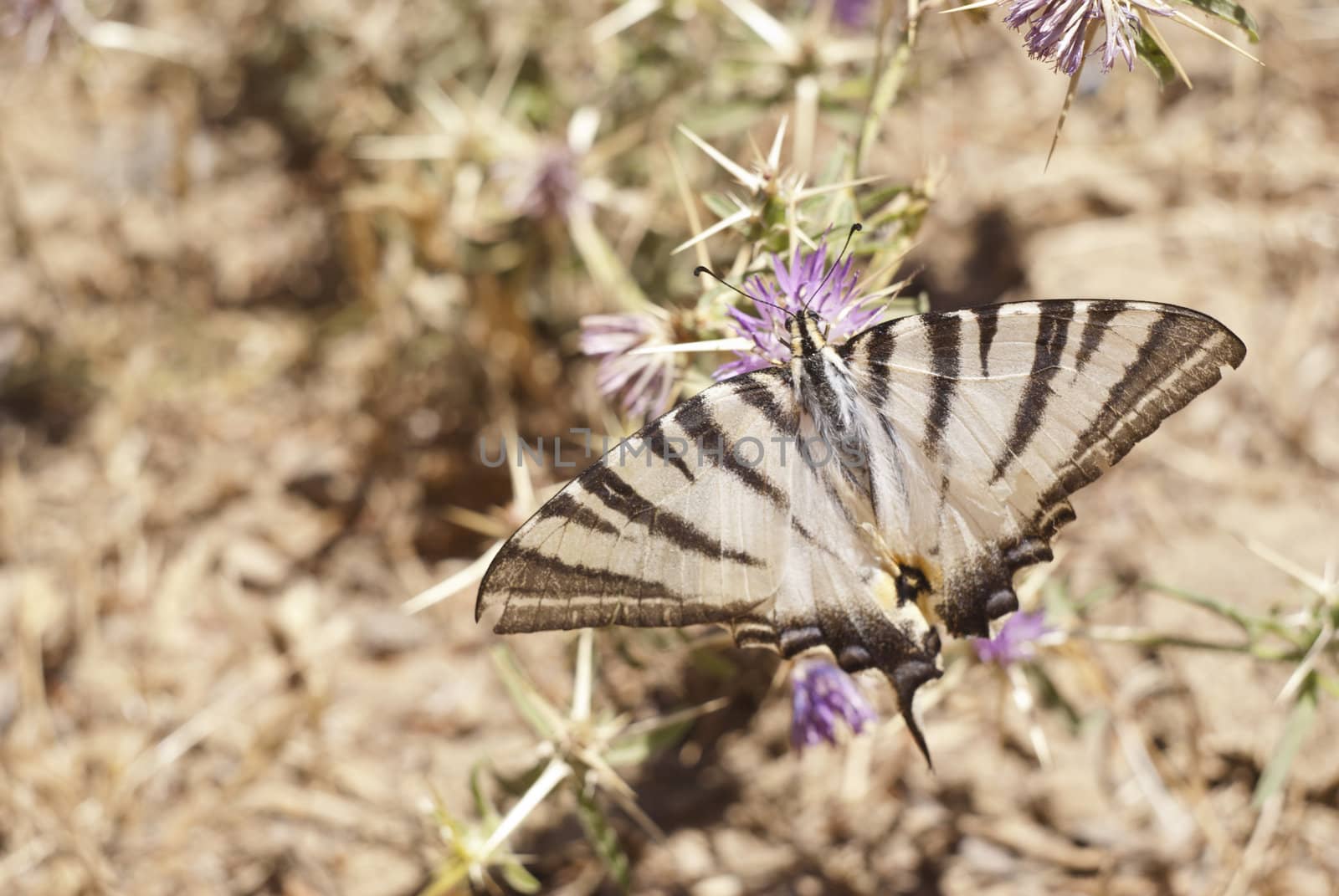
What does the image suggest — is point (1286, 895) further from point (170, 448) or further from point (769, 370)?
point (170, 448)

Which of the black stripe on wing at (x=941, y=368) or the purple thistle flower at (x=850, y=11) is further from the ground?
the purple thistle flower at (x=850, y=11)

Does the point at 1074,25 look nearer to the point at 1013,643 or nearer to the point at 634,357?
the point at 634,357

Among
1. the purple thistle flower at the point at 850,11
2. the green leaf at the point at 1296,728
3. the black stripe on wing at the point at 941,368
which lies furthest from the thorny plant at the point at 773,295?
the purple thistle flower at the point at 850,11

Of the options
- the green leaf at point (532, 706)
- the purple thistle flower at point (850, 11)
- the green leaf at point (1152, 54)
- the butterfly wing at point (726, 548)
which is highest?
the green leaf at point (1152, 54)

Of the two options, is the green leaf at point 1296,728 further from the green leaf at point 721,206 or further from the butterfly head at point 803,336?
the green leaf at point 721,206

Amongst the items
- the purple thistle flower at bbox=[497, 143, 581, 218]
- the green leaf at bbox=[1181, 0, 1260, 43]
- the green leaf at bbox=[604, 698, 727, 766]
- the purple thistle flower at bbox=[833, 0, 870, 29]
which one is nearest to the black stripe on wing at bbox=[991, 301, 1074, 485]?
the green leaf at bbox=[1181, 0, 1260, 43]

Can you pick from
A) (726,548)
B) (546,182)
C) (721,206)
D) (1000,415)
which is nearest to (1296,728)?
(1000,415)
